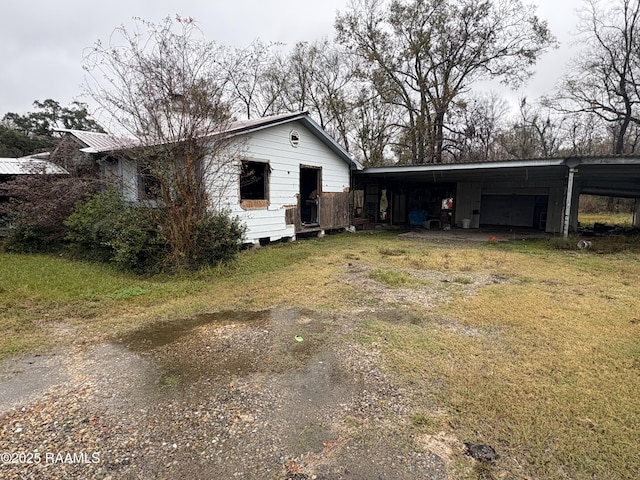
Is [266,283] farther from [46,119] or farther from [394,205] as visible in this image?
[46,119]

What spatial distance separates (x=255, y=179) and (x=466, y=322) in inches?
265

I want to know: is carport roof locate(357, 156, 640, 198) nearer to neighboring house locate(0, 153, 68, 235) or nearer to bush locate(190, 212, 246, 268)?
bush locate(190, 212, 246, 268)

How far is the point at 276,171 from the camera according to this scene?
978 centimetres

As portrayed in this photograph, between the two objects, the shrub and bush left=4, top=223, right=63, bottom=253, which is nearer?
the shrub

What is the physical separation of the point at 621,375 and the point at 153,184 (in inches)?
280

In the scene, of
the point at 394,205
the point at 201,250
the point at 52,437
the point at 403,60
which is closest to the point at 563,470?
the point at 52,437

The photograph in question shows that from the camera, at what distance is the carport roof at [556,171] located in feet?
29.5

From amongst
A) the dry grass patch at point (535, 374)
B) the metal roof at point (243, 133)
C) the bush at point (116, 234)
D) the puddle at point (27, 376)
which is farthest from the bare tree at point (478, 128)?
the puddle at point (27, 376)

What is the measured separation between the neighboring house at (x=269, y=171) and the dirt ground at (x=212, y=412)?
4458 millimetres

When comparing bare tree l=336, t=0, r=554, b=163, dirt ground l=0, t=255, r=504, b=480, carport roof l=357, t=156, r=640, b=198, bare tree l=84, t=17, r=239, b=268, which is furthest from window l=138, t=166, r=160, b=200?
bare tree l=336, t=0, r=554, b=163

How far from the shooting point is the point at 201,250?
639cm

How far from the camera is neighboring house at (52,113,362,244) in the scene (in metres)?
8.14

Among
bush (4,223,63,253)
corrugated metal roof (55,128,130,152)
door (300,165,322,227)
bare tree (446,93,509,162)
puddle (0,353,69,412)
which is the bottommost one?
puddle (0,353,69,412)

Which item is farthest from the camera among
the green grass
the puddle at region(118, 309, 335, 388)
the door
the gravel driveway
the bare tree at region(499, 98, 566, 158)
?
the bare tree at region(499, 98, 566, 158)
